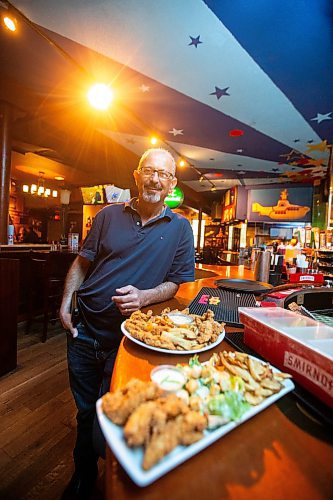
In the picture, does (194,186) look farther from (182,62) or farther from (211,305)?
(211,305)

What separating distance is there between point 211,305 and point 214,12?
268cm

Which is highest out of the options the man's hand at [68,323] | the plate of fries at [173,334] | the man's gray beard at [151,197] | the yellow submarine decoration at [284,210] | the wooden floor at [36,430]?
the yellow submarine decoration at [284,210]

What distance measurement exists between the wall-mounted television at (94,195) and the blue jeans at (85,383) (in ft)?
12.8

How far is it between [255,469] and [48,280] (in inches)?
146

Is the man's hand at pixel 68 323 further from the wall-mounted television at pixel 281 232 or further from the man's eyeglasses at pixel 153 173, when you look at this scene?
the wall-mounted television at pixel 281 232

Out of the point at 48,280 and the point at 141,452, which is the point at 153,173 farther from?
the point at 48,280

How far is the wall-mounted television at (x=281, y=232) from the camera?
8.31 metres

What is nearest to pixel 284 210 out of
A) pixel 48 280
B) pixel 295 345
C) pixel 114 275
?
pixel 48 280

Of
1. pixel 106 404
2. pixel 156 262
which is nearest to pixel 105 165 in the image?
pixel 156 262

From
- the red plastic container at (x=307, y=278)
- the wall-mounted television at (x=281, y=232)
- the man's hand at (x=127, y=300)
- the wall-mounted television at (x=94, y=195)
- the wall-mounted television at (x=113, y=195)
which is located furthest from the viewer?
the wall-mounted television at (x=281, y=232)

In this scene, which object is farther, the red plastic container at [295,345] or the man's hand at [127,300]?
the man's hand at [127,300]

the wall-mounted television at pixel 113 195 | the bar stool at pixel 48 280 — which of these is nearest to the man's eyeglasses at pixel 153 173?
the bar stool at pixel 48 280

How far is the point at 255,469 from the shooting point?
376 mm

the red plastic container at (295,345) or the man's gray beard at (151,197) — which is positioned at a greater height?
the man's gray beard at (151,197)
